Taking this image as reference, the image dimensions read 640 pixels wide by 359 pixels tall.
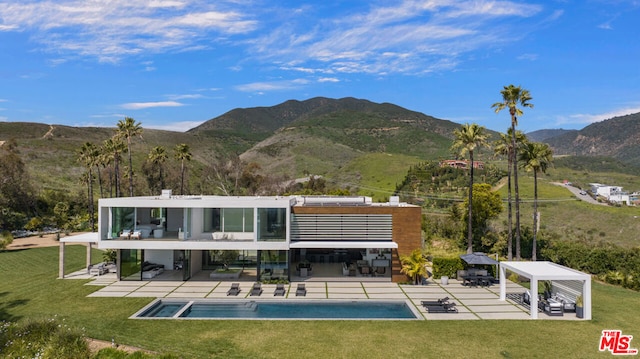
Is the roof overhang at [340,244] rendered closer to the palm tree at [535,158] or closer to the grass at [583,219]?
the palm tree at [535,158]

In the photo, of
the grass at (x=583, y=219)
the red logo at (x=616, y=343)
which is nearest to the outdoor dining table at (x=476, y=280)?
the red logo at (x=616, y=343)

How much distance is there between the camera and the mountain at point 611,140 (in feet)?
392

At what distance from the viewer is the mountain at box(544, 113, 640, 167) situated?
11933 centimetres

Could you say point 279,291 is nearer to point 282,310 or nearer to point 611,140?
point 282,310

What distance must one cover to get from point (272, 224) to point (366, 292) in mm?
6282

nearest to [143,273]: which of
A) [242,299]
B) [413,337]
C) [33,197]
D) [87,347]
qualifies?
[242,299]

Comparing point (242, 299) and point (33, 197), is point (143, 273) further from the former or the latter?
point (33, 197)

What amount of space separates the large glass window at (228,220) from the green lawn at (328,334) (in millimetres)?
5642

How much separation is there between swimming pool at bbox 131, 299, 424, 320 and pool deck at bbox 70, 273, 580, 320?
1.99 feet

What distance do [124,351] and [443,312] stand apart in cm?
Answer: 1257

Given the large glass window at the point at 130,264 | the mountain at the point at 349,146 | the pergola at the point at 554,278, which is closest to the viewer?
the pergola at the point at 554,278

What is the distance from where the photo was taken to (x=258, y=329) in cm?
1525

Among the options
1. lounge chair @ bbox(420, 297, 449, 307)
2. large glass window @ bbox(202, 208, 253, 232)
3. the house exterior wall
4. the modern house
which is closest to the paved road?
the house exterior wall

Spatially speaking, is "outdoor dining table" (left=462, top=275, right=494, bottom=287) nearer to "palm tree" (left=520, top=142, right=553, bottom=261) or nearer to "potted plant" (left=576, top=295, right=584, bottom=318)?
"potted plant" (left=576, top=295, right=584, bottom=318)
